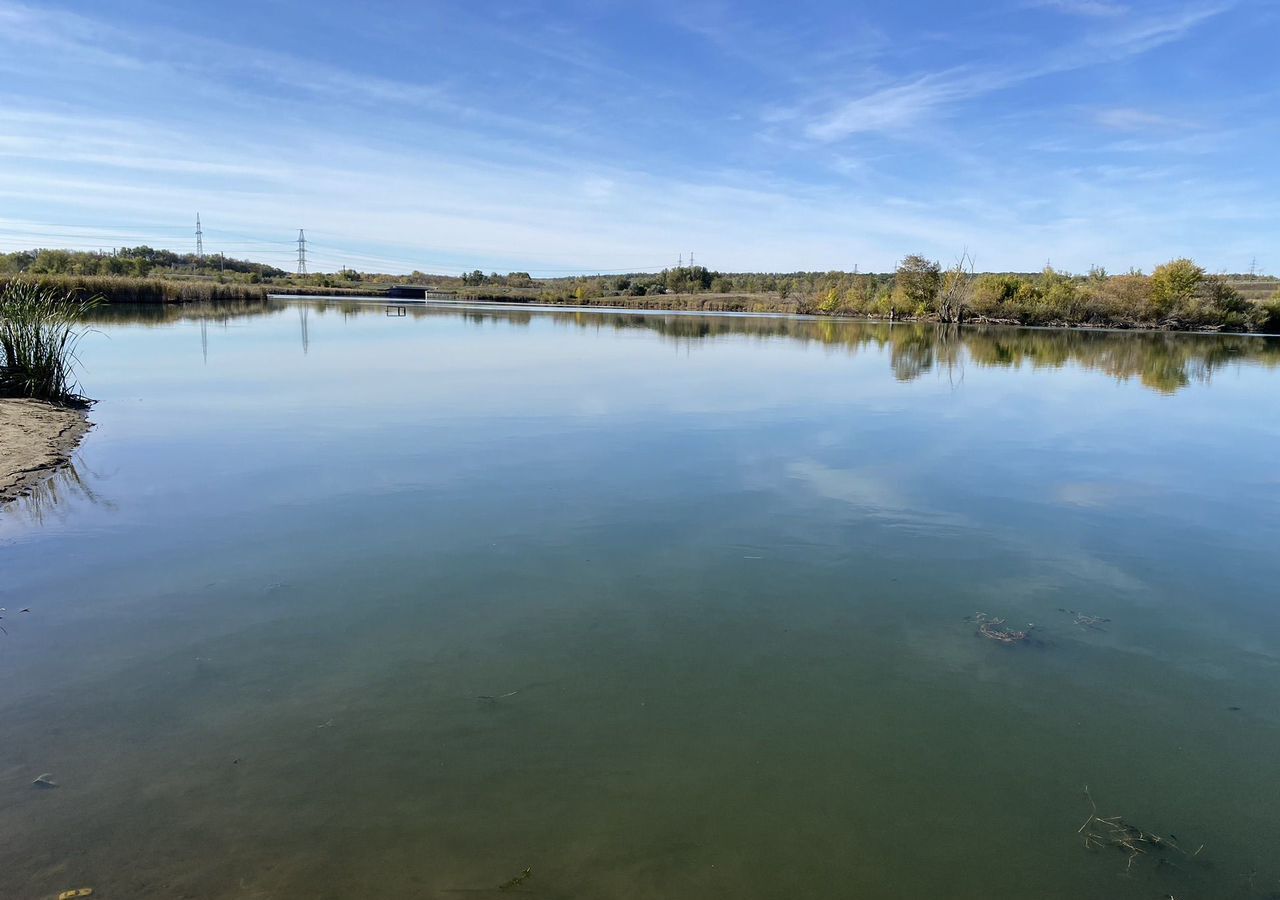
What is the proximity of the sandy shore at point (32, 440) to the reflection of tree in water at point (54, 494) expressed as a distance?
3.6 inches

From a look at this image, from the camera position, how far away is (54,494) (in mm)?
6789

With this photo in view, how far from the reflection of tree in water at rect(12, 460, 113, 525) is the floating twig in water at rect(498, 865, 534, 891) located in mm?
5812

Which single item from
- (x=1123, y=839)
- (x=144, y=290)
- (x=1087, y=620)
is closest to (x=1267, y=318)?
(x=1087, y=620)

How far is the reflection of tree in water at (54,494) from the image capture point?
6.32 metres

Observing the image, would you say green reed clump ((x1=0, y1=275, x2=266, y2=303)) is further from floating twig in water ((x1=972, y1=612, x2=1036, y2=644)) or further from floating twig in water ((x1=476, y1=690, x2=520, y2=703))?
floating twig in water ((x1=972, y1=612, x2=1036, y2=644))

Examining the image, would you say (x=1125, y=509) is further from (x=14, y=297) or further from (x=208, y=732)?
(x=14, y=297)

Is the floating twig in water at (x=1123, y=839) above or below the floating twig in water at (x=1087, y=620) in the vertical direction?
below

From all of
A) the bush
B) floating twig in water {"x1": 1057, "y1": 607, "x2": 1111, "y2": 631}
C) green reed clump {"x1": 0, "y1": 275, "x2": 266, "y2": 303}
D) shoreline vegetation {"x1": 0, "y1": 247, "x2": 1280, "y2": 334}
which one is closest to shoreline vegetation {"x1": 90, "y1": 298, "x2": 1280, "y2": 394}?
green reed clump {"x1": 0, "y1": 275, "x2": 266, "y2": 303}

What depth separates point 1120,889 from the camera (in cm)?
258

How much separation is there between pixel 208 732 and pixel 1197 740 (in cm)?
461

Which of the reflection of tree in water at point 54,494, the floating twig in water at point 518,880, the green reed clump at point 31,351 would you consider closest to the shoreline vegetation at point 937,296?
the green reed clump at point 31,351

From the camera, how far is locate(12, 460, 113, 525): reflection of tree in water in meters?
6.32

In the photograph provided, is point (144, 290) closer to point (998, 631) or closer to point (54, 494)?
point (54, 494)

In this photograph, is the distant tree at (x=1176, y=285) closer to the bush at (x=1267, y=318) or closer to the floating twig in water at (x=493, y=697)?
the bush at (x=1267, y=318)
